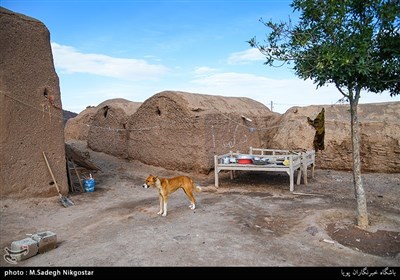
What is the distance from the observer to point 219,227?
20.9 feet

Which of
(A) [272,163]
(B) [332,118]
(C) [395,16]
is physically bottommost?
(A) [272,163]

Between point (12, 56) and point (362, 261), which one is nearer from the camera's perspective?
point (362, 261)

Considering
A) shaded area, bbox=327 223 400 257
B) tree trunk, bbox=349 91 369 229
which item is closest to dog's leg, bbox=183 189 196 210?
shaded area, bbox=327 223 400 257

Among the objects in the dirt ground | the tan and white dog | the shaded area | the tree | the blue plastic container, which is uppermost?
the tree

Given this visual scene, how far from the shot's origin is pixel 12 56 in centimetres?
813

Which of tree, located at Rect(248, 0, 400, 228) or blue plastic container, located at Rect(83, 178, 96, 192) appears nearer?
tree, located at Rect(248, 0, 400, 228)

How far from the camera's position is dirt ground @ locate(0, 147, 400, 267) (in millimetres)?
4906

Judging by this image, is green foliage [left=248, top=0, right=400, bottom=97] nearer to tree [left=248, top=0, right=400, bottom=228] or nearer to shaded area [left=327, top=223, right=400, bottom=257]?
tree [left=248, top=0, right=400, bottom=228]

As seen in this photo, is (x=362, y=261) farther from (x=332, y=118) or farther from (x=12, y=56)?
(x=332, y=118)

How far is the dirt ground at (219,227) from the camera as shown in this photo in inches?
193

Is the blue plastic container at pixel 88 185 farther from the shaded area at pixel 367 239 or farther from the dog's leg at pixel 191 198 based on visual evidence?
the shaded area at pixel 367 239
